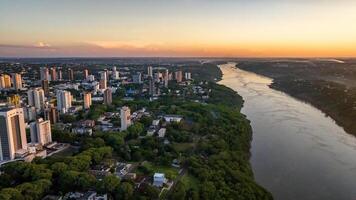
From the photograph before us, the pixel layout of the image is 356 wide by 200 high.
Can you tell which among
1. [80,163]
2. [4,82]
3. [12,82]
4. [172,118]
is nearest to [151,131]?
[172,118]

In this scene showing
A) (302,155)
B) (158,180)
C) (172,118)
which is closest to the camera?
(158,180)

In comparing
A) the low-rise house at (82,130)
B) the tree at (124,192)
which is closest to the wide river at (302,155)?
the tree at (124,192)

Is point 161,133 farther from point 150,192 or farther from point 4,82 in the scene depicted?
point 4,82

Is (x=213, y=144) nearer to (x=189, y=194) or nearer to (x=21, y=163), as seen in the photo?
(x=189, y=194)

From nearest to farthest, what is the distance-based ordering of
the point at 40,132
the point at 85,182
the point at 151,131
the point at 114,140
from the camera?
the point at 85,182, the point at 114,140, the point at 40,132, the point at 151,131

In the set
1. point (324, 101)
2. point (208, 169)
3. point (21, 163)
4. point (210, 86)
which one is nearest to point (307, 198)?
point (208, 169)

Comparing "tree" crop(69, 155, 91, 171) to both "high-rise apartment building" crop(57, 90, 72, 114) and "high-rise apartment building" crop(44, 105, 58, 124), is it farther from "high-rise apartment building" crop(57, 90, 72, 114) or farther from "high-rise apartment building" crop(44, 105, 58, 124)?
"high-rise apartment building" crop(57, 90, 72, 114)
